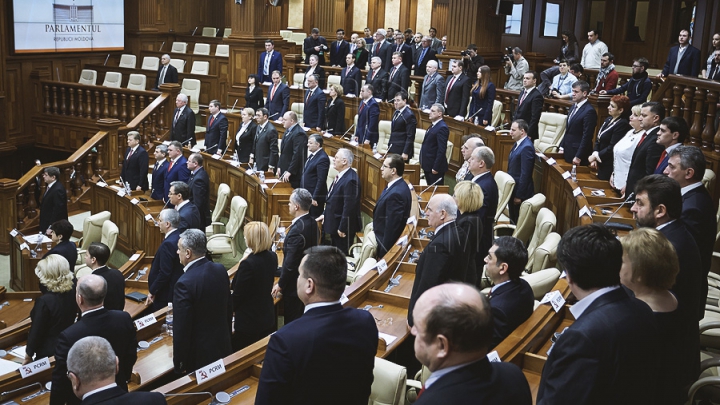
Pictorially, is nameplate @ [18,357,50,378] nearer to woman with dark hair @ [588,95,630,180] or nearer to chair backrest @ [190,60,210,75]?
woman with dark hair @ [588,95,630,180]

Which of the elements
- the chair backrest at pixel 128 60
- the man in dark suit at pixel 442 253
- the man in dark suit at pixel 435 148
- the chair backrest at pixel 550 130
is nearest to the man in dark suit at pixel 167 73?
the chair backrest at pixel 128 60

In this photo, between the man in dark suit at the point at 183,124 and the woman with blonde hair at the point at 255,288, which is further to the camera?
the man in dark suit at the point at 183,124

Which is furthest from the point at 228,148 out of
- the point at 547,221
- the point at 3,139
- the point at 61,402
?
the point at 61,402

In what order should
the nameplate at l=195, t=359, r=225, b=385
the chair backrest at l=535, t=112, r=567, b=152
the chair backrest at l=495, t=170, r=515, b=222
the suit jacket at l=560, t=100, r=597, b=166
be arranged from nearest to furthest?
the nameplate at l=195, t=359, r=225, b=385 → the chair backrest at l=495, t=170, r=515, b=222 → the suit jacket at l=560, t=100, r=597, b=166 → the chair backrest at l=535, t=112, r=567, b=152

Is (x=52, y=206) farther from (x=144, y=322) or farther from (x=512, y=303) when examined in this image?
A: (x=512, y=303)

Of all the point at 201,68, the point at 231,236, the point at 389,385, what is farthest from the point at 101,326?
the point at 201,68

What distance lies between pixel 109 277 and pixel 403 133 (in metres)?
4.02

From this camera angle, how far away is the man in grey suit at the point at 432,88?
9133 mm

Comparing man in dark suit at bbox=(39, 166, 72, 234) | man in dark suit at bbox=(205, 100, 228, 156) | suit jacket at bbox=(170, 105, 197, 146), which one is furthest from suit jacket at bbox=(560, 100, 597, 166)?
man in dark suit at bbox=(39, 166, 72, 234)

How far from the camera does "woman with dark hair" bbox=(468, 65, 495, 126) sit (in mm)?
8312

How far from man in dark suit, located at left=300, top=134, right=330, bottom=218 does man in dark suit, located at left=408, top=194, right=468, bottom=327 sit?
3.24m

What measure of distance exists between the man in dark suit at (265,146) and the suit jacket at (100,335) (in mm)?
4609

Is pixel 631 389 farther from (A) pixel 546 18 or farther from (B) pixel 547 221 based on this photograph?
(A) pixel 546 18

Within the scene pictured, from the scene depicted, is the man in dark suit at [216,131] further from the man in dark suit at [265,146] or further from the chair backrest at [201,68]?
the chair backrest at [201,68]
